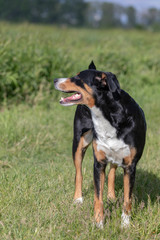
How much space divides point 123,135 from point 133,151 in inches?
7.3

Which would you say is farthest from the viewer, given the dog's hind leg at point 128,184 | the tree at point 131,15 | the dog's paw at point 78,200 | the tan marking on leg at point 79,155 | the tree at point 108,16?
the tree at point 131,15

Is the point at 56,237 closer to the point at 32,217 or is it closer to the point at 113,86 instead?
the point at 32,217

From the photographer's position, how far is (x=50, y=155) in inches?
230

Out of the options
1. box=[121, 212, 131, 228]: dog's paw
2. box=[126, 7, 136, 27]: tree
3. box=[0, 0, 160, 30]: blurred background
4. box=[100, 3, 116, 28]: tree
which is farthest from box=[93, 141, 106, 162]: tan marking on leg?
box=[126, 7, 136, 27]: tree

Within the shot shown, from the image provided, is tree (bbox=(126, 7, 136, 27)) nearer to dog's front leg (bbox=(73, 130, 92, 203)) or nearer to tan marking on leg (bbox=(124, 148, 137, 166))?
dog's front leg (bbox=(73, 130, 92, 203))

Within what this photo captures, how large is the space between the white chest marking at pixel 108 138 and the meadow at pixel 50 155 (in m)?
0.52

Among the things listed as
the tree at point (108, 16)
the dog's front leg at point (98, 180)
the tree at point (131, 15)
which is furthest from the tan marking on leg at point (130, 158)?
the tree at point (131, 15)

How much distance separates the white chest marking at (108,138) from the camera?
3279mm

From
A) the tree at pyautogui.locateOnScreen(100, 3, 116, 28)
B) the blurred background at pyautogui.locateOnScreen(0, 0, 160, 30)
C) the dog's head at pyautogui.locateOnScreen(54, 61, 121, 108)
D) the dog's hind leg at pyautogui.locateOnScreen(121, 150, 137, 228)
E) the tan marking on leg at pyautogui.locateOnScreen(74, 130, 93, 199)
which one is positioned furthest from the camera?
the tree at pyautogui.locateOnScreen(100, 3, 116, 28)

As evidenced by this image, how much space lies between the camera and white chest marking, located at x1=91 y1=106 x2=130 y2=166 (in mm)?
3279

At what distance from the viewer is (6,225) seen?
3.33m

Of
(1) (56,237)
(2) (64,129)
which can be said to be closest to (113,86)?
(1) (56,237)

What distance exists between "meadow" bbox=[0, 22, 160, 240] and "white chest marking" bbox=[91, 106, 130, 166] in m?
0.52

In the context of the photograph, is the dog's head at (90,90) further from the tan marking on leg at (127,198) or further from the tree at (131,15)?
the tree at (131,15)
